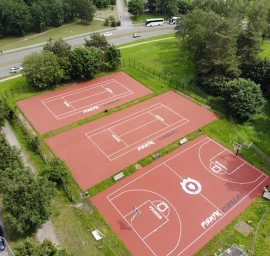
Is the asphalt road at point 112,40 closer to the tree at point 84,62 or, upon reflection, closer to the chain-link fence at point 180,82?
the tree at point 84,62

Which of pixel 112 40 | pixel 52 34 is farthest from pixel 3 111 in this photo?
pixel 52 34

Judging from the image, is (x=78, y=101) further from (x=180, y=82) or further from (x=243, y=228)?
(x=243, y=228)

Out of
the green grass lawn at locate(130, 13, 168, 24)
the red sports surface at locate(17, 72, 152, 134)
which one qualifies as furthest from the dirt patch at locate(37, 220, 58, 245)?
the green grass lawn at locate(130, 13, 168, 24)

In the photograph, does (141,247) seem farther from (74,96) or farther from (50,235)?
(74,96)

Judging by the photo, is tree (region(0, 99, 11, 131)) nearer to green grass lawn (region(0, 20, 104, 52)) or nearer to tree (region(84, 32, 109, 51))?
tree (region(84, 32, 109, 51))

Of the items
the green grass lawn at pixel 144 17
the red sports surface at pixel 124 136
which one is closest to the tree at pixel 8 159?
the red sports surface at pixel 124 136

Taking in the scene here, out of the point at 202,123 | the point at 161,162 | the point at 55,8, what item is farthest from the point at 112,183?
the point at 55,8
